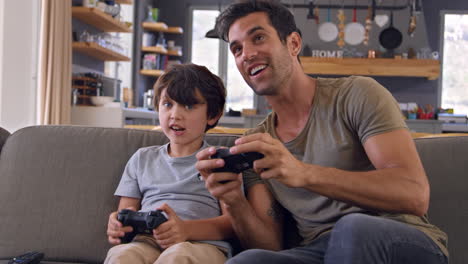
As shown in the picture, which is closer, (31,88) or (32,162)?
(32,162)

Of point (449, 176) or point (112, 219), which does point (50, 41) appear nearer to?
point (112, 219)

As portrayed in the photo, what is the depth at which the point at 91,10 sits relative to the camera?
483cm

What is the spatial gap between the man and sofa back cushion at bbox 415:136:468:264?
321 millimetres

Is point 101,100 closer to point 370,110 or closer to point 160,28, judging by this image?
point 160,28

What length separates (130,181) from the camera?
5.64ft

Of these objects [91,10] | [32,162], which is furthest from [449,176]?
[91,10]

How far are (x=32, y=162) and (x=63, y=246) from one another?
0.34 m

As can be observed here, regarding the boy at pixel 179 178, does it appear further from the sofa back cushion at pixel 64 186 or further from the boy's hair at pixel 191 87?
the sofa back cushion at pixel 64 186

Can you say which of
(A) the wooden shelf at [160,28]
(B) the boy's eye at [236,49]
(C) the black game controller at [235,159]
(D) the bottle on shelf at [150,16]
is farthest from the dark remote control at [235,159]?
(D) the bottle on shelf at [150,16]

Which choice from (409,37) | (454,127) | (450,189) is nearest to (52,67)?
(450,189)

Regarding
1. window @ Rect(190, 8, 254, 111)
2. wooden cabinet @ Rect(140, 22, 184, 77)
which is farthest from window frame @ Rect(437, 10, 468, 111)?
wooden cabinet @ Rect(140, 22, 184, 77)

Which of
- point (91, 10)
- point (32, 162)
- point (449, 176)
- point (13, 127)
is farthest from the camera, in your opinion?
point (91, 10)

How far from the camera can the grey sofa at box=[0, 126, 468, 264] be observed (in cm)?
175

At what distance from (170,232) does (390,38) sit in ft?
21.4
